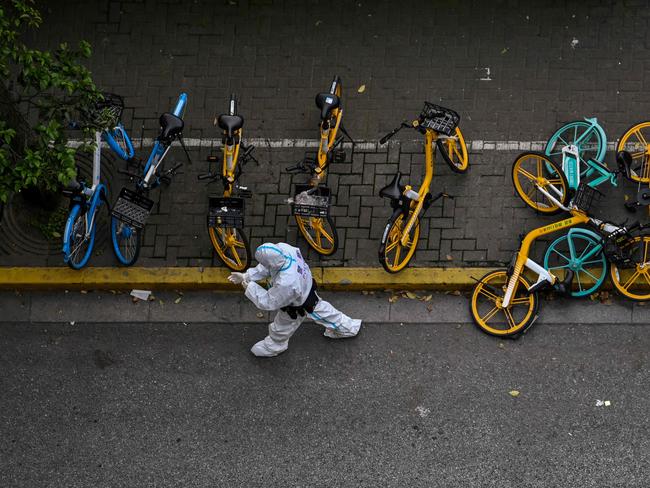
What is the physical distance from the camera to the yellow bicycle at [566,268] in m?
8.50

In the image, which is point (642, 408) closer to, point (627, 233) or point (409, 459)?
point (627, 233)

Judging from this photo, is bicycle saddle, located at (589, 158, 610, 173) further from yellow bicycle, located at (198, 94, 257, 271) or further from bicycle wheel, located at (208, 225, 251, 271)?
bicycle wheel, located at (208, 225, 251, 271)

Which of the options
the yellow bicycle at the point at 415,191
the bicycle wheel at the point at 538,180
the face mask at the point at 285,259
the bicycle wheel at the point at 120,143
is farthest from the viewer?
the bicycle wheel at the point at 120,143

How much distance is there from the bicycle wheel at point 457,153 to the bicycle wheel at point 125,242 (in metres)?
3.70

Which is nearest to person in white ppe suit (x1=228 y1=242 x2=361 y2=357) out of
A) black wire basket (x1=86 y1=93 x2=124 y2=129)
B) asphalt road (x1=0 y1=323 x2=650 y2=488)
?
asphalt road (x1=0 y1=323 x2=650 y2=488)

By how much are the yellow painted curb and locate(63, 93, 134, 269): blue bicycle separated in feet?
0.89

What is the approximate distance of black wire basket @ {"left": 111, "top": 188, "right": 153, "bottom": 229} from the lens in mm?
8349

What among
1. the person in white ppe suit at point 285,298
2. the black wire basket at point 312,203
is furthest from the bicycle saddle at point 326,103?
the person in white ppe suit at point 285,298

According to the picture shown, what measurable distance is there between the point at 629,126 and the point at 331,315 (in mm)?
4460

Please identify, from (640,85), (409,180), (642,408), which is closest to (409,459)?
(642,408)

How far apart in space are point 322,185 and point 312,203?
1010mm

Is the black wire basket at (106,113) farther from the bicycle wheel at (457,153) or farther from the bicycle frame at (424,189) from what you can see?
the bicycle wheel at (457,153)

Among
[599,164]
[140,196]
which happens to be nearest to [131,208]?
[140,196]

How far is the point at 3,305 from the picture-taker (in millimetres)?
9078
